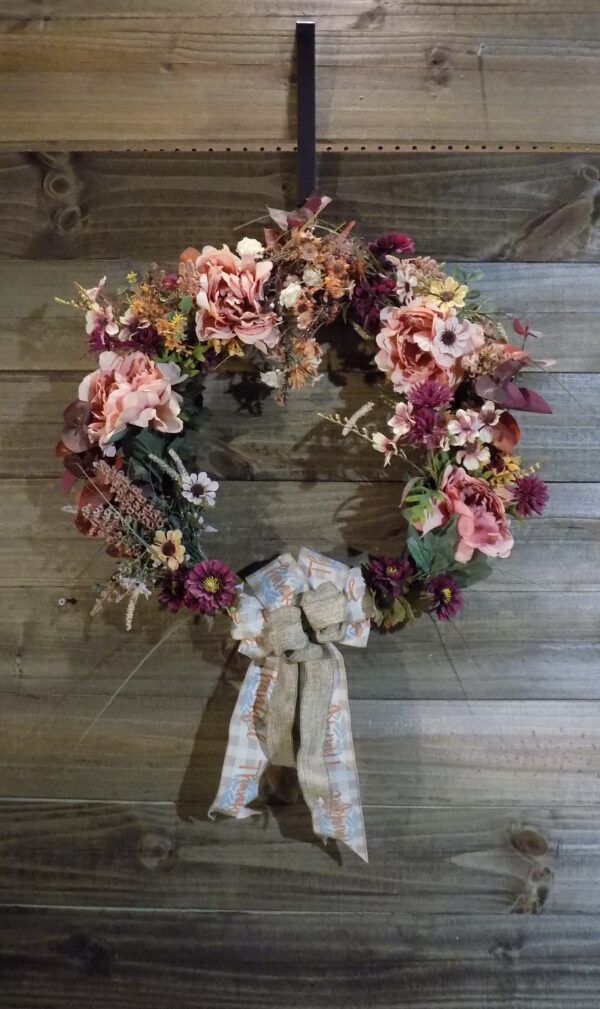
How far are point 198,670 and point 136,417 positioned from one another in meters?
0.46

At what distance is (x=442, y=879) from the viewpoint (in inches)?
46.1

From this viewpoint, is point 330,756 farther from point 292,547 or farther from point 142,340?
point 142,340

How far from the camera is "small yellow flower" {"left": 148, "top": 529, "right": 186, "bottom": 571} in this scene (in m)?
1.03

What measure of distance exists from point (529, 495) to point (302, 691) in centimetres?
46

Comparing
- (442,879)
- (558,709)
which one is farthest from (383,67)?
(442,879)

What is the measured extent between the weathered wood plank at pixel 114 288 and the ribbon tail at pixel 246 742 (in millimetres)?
621

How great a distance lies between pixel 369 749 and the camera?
1.18 m

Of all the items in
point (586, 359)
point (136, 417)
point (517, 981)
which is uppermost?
point (586, 359)

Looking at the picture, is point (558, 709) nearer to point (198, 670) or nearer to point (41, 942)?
point (198, 670)

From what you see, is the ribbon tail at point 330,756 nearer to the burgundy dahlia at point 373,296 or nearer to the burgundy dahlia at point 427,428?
the burgundy dahlia at point 427,428

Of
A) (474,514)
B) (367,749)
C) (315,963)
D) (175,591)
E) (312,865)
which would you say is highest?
(474,514)

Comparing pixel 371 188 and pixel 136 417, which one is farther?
pixel 371 188

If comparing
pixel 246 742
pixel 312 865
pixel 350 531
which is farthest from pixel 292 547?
pixel 312 865

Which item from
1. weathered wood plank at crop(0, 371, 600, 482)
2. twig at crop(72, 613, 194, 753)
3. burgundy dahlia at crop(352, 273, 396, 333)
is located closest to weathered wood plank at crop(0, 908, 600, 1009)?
twig at crop(72, 613, 194, 753)
